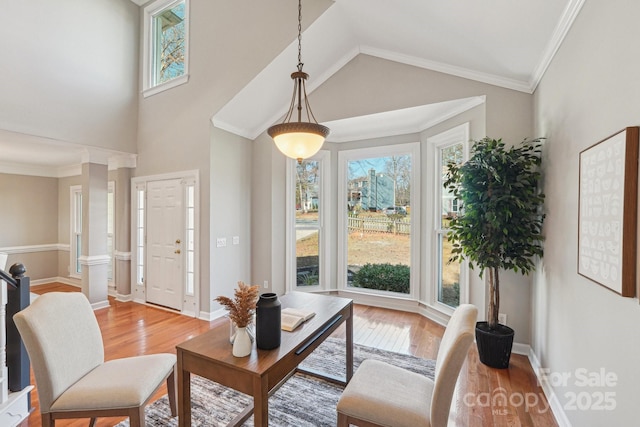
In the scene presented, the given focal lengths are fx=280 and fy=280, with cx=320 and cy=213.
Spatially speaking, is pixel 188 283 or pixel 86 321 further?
pixel 188 283

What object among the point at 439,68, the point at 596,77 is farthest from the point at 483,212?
the point at 439,68

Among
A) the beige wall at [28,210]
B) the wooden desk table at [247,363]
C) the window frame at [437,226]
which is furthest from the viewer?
the beige wall at [28,210]

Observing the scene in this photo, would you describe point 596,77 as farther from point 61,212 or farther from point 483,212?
point 61,212

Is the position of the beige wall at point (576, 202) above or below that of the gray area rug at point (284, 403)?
above

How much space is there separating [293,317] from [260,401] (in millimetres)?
600

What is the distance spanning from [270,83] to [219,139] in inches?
41.0

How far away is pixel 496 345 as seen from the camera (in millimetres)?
2545

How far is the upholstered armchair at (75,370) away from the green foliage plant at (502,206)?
8.67 feet

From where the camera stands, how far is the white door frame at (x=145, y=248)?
3.88 m

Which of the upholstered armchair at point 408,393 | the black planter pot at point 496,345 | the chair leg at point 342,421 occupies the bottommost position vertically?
the black planter pot at point 496,345

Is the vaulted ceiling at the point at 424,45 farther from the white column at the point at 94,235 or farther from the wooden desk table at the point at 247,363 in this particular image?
the wooden desk table at the point at 247,363

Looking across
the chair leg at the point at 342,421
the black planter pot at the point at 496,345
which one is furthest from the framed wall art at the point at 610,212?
the chair leg at the point at 342,421

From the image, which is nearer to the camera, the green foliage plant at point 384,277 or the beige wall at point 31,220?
the green foliage plant at point 384,277

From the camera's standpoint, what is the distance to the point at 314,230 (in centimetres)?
453
